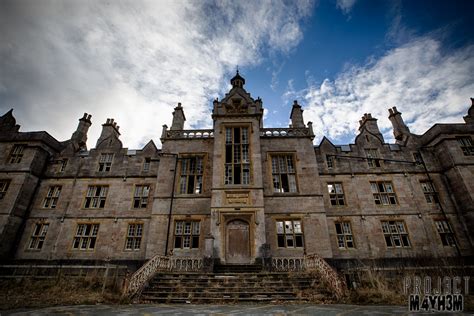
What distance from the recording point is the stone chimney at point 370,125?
22.0 m

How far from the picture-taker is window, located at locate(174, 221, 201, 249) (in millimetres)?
16359

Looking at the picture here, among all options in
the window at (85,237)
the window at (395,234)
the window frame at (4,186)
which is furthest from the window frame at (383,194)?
the window frame at (4,186)

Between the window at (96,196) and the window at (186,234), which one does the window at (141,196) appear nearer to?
the window at (96,196)

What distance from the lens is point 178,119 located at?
21.0 metres

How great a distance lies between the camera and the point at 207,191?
1772 cm

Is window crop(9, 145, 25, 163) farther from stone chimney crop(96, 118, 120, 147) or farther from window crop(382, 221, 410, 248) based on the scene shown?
window crop(382, 221, 410, 248)

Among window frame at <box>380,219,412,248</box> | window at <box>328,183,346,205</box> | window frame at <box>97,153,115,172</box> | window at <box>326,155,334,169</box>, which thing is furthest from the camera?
window frame at <box>97,153,115,172</box>

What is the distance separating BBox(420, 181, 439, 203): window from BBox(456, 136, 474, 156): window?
12.8ft

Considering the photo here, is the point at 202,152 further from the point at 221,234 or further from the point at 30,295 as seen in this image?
the point at 30,295

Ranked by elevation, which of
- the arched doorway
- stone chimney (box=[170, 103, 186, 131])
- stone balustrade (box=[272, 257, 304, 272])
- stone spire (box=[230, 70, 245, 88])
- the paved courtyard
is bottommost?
the paved courtyard

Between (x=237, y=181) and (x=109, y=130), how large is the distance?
15.2 meters

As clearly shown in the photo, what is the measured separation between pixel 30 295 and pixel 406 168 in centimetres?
2696

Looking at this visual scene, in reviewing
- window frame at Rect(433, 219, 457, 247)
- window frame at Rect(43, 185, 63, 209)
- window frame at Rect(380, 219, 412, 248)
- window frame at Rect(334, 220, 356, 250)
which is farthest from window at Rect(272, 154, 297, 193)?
window frame at Rect(43, 185, 63, 209)

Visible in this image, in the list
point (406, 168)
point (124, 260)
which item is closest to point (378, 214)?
point (406, 168)
